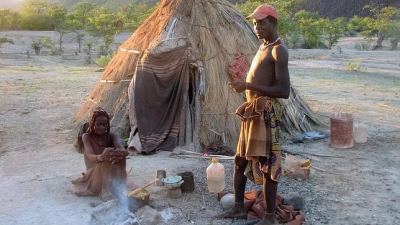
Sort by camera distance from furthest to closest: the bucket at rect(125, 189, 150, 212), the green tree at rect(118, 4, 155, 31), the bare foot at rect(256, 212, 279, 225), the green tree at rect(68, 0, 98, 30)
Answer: the green tree at rect(68, 0, 98, 30) < the green tree at rect(118, 4, 155, 31) < the bucket at rect(125, 189, 150, 212) < the bare foot at rect(256, 212, 279, 225)

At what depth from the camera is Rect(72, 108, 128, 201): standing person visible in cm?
433

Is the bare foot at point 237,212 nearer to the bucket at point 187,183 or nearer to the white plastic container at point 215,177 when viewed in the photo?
the white plastic container at point 215,177

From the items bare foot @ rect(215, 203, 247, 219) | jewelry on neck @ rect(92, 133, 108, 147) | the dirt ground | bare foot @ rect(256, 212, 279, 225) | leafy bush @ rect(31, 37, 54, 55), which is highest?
leafy bush @ rect(31, 37, 54, 55)

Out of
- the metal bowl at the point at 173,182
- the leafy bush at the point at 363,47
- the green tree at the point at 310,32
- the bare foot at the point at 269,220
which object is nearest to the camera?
the bare foot at the point at 269,220

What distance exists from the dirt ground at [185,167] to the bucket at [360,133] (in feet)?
0.33

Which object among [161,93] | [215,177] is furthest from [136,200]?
[161,93]

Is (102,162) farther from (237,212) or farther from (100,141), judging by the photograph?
(237,212)

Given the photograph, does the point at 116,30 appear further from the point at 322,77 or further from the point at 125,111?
the point at 125,111

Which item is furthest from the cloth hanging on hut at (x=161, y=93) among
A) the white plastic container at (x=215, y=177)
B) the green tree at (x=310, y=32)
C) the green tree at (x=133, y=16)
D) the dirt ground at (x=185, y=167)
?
the green tree at (x=310, y=32)

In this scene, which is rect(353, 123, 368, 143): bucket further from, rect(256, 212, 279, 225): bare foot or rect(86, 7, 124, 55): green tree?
rect(86, 7, 124, 55): green tree

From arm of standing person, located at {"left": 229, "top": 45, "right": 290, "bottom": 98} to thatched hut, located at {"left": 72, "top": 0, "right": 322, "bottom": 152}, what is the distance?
2.78m

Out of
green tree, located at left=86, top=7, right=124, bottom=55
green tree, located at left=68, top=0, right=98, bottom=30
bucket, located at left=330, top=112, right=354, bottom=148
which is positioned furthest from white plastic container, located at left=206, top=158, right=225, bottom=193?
green tree, located at left=68, top=0, right=98, bottom=30

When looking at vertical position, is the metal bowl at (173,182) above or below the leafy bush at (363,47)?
below

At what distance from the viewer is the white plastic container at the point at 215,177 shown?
4582 millimetres
